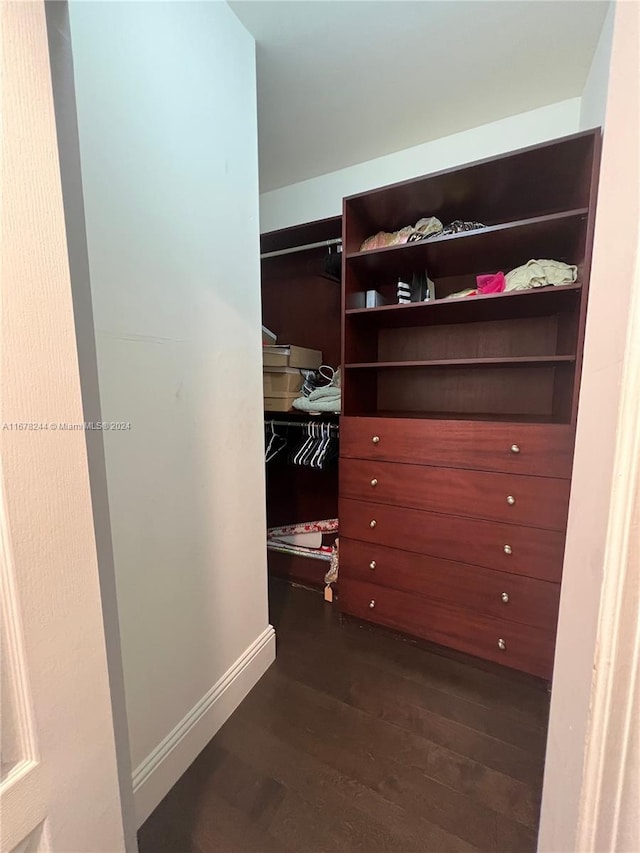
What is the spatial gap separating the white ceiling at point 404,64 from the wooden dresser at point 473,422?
435 mm

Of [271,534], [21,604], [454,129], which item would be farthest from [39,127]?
[271,534]

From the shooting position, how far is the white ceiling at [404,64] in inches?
47.8

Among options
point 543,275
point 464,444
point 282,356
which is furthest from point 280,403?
point 543,275

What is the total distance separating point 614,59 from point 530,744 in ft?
5.87

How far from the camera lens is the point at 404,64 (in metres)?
1.42

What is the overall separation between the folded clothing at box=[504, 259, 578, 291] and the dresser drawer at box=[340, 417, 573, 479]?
556 millimetres

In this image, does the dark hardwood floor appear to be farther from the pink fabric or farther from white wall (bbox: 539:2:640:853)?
the pink fabric

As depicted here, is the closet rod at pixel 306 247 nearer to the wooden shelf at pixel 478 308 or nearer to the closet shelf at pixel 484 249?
the closet shelf at pixel 484 249

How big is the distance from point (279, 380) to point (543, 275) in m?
1.33

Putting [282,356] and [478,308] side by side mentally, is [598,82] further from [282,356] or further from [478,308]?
[282,356]

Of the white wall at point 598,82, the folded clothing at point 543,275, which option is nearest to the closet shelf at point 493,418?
the folded clothing at point 543,275

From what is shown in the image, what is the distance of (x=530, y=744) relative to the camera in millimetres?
1214

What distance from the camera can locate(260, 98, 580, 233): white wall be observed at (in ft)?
5.41

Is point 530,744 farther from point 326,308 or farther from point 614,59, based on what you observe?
point 326,308
